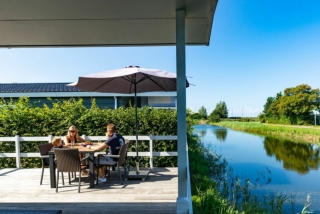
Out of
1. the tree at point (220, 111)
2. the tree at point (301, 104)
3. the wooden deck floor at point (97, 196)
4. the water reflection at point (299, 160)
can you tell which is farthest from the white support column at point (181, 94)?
the tree at point (220, 111)

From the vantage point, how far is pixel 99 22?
125 inches

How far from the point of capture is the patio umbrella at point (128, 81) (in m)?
4.59

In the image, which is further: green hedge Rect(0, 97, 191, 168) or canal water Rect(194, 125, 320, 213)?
canal water Rect(194, 125, 320, 213)

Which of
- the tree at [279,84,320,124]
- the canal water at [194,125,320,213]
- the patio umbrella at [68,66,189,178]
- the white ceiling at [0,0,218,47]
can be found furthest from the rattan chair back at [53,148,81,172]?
the tree at [279,84,320,124]

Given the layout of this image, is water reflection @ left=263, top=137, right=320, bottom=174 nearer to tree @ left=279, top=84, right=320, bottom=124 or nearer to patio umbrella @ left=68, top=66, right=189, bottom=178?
patio umbrella @ left=68, top=66, right=189, bottom=178

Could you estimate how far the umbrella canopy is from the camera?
4586 millimetres

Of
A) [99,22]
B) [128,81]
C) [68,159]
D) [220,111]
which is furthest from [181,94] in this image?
[220,111]

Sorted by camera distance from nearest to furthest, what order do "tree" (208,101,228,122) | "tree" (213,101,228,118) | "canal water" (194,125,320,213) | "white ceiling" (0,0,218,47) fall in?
"white ceiling" (0,0,218,47) → "canal water" (194,125,320,213) → "tree" (208,101,228,122) → "tree" (213,101,228,118)

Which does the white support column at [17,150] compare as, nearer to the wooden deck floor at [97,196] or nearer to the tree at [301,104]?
the wooden deck floor at [97,196]

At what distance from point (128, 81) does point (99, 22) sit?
8.77 ft

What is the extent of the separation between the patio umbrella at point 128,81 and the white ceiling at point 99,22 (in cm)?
65

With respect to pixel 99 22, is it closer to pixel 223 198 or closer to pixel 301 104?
pixel 223 198

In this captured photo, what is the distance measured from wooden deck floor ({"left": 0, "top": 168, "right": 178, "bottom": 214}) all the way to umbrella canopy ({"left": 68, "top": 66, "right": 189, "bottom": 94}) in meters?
2.04

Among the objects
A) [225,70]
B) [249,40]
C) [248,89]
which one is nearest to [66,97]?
[249,40]
